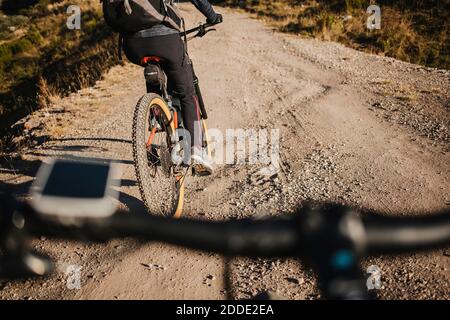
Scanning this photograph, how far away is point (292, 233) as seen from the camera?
529mm

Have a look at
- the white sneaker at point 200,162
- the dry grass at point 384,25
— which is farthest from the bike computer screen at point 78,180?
the dry grass at point 384,25

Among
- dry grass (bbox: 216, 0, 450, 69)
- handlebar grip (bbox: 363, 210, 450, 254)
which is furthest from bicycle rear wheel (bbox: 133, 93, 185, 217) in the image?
dry grass (bbox: 216, 0, 450, 69)

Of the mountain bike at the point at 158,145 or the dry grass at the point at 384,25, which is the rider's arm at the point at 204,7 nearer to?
the mountain bike at the point at 158,145

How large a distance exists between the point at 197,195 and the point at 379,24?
12.1m

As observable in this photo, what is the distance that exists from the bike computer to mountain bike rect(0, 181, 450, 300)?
0.5 inches

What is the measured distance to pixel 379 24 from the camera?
42.2 ft

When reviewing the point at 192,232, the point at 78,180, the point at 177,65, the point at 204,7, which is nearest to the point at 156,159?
the point at 177,65

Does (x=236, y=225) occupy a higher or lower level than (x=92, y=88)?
higher

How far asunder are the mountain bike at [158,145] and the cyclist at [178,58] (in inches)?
3.1

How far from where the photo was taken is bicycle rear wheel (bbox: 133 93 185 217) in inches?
115

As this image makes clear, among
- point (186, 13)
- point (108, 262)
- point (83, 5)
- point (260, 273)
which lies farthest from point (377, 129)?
point (83, 5)

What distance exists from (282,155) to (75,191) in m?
3.98

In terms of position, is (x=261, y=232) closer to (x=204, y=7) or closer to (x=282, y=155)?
(x=204, y=7)

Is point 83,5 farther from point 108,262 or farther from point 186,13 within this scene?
point 108,262
